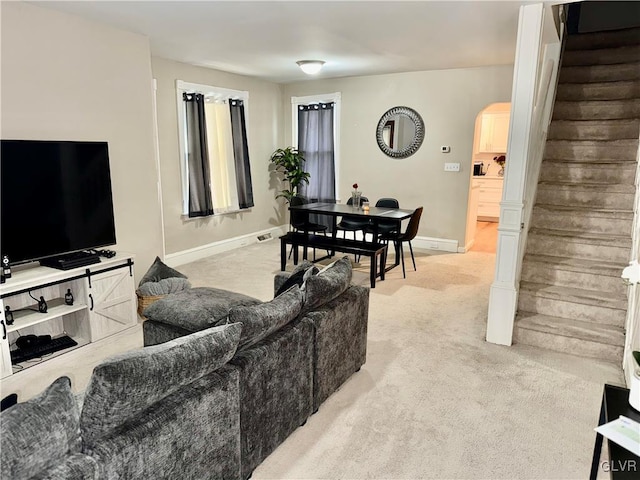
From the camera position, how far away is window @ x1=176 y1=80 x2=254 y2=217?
5.70m

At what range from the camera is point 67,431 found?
4.14 feet

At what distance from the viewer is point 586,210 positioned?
157 inches

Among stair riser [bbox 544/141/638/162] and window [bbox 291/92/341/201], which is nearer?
stair riser [bbox 544/141/638/162]

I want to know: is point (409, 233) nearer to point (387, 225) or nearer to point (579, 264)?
point (387, 225)

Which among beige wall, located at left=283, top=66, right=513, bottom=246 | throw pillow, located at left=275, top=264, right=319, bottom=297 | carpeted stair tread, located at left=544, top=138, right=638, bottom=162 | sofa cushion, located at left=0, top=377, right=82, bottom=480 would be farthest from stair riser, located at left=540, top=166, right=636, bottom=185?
sofa cushion, located at left=0, top=377, right=82, bottom=480

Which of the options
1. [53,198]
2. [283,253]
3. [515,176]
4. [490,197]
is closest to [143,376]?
[53,198]

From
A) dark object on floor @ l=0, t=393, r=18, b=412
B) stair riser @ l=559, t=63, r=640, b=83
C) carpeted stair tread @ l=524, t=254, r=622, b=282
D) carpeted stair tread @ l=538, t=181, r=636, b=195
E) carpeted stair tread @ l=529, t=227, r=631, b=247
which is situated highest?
stair riser @ l=559, t=63, r=640, b=83

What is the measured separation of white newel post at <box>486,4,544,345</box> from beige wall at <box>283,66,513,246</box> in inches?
112

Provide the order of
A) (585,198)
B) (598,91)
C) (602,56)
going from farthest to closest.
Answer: (602,56)
(598,91)
(585,198)

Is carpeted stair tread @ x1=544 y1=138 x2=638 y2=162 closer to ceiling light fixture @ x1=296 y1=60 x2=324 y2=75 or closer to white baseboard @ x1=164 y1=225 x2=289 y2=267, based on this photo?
ceiling light fixture @ x1=296 y1=60 x2=324 y2=75

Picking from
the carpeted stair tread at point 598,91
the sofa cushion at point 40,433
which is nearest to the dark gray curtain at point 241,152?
the carpeted stair tread at point 598,91

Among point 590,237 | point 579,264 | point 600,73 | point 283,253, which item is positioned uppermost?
point 600,73

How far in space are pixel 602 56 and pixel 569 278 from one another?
9.73 feet

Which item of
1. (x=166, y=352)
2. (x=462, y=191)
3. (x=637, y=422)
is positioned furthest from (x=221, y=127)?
(x=637, y=422)
